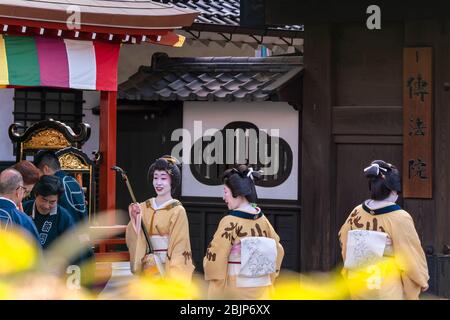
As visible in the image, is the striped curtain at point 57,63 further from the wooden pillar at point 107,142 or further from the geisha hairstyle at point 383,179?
the geisha hairstyle at point 383,179

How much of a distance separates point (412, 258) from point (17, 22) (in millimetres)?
5230

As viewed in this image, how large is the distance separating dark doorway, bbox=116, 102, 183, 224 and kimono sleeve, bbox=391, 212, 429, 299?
5.27 meters

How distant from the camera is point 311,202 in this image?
12.1m

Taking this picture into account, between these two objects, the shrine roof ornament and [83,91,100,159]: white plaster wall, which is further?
[83,91,100,159]: white plaster wall

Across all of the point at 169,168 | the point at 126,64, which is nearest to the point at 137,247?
the point at 169,168

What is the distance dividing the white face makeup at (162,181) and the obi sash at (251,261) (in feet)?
3.70

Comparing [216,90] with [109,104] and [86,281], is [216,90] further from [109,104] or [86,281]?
[86,281]

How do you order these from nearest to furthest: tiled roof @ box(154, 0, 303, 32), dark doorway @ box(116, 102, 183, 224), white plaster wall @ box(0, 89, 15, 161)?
dark doorway @ box(116, 102, 183, 224) < white plaster wall @ box(0, 89, 15, 161) < tiled roof @ box(154, 0, 303, 32)

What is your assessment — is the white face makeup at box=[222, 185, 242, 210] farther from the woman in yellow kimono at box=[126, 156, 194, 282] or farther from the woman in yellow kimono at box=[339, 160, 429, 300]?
the woman in yellow kimono at box=[339, 160, 429, 300]

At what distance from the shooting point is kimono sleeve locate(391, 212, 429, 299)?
817cm

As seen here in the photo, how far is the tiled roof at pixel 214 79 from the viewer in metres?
12.1

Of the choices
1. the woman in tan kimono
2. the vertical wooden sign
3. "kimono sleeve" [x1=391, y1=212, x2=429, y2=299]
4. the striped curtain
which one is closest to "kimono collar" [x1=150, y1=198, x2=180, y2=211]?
the woman in tan kimono

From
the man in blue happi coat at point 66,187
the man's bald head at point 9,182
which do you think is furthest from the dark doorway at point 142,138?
the man's bald head at point 9,182

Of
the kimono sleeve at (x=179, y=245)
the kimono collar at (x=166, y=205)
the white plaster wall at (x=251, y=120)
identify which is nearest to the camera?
the kimono sleeve at (x=179, y=245)
